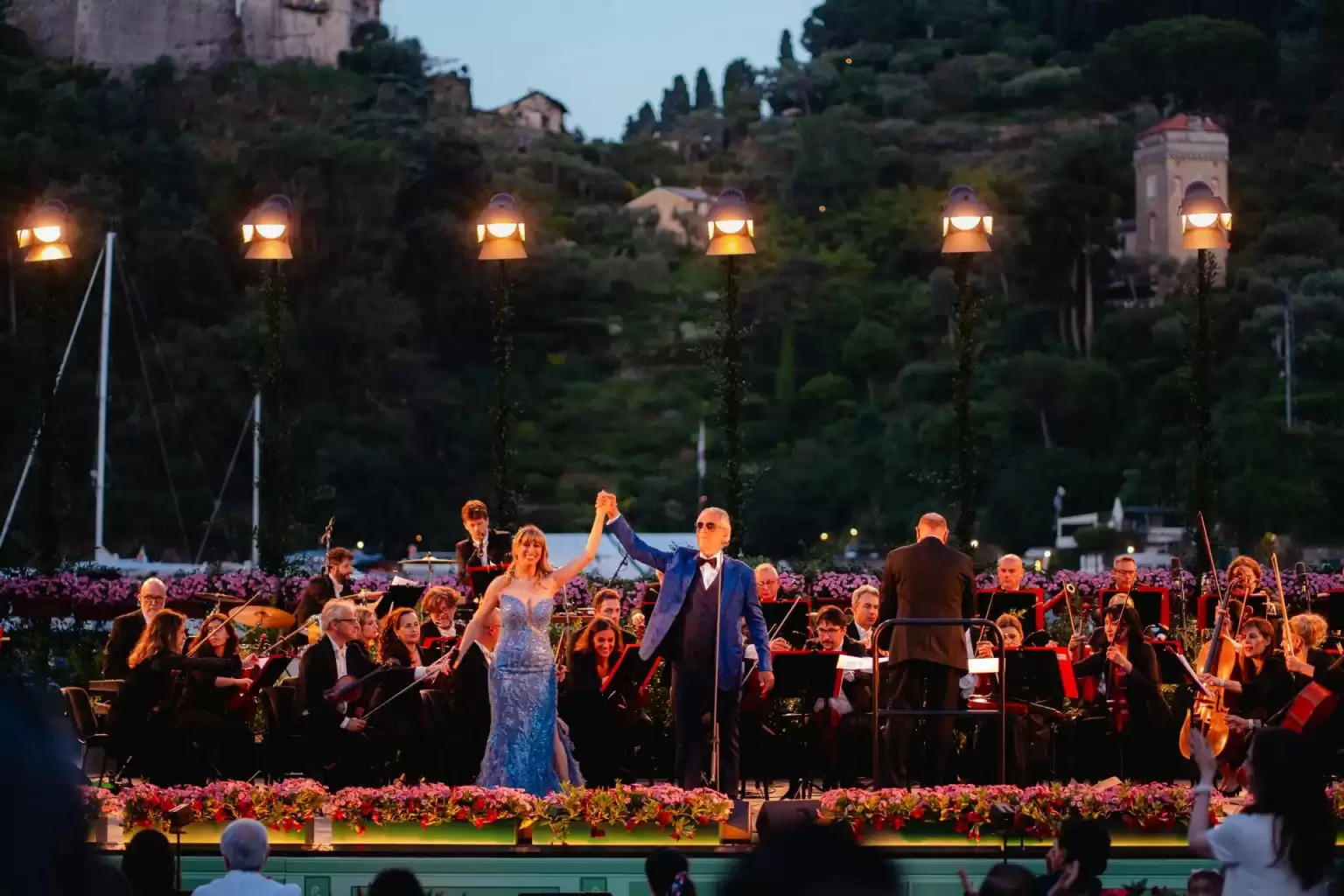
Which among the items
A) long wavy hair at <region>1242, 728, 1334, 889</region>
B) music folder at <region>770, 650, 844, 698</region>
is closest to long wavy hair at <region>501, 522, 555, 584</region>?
music folder at <region>770, 650, 844, 698</region>

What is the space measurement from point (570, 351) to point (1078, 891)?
67.7m

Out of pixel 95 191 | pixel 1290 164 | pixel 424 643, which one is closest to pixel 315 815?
pixel 424 643

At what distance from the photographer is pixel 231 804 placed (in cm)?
897

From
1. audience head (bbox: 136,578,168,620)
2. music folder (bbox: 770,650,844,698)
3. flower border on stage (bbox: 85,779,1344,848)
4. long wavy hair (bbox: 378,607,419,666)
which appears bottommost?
flower border on stage (bbox: 85,779,1344,848)

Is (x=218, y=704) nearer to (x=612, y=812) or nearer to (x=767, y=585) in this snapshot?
(x=612, y=812)

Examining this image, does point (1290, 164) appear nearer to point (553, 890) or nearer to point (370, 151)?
point (370, 151)

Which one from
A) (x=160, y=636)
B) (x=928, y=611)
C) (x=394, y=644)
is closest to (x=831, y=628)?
(x=928, y=611)

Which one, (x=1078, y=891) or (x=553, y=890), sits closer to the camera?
(x=1078, y=891)

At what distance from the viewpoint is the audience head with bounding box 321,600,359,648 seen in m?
10.5

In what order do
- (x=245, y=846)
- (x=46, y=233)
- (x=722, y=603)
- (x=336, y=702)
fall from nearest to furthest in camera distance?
(x=245, y=846) < (x=722, y=603) < (x=336, y=702) < (x=46, y=233)

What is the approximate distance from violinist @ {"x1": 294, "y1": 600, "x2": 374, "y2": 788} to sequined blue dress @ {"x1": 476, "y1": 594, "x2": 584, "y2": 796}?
832 millimetres

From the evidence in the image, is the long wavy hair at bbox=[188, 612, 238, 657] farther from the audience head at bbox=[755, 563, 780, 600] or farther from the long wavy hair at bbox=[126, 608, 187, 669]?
the audience head at bbox=[755, 563, 780, 600]

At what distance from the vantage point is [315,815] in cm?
887

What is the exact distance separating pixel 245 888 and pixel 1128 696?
20.4ft
